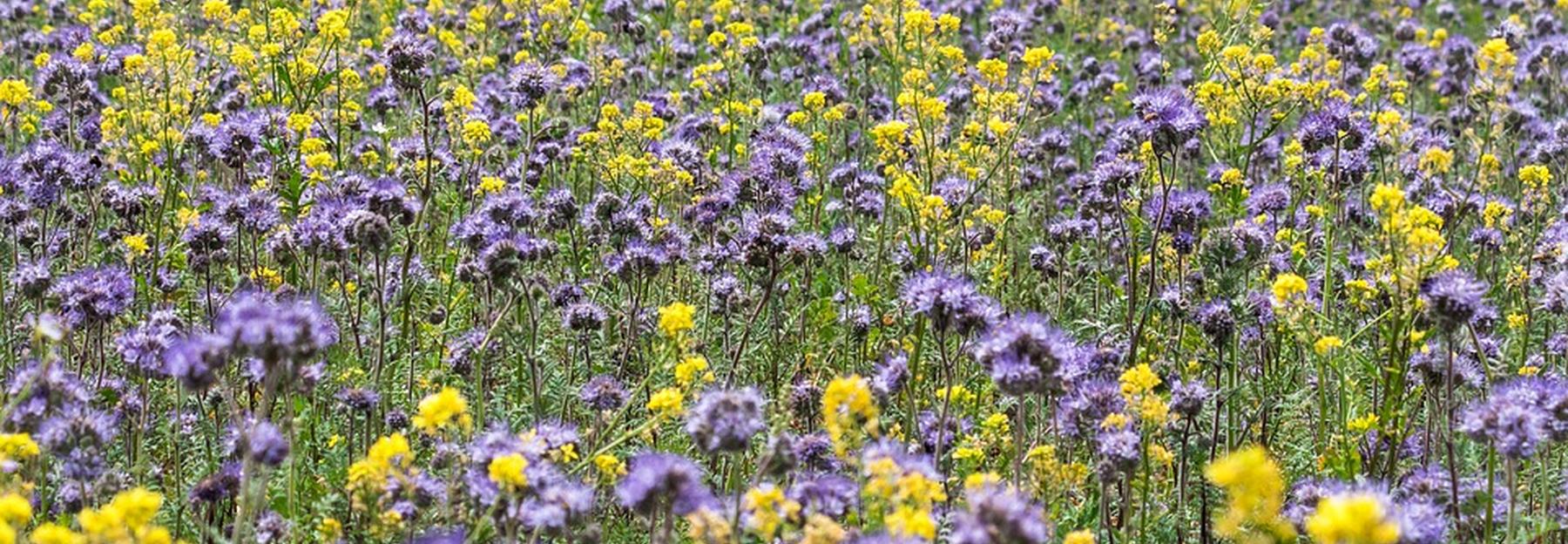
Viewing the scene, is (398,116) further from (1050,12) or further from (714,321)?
(1050,12)

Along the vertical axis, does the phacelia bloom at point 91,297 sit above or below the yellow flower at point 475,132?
below

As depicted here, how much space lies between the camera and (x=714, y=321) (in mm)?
6898

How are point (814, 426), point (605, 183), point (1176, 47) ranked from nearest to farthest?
point (814, 426) → point (605, 183) → point (1176, 47)

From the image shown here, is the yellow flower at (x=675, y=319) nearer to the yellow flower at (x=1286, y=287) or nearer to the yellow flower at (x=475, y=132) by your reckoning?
the yellow flower at (x=1286, y=287)

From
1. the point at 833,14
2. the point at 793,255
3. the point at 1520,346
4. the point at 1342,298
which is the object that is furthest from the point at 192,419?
the point at 833,14

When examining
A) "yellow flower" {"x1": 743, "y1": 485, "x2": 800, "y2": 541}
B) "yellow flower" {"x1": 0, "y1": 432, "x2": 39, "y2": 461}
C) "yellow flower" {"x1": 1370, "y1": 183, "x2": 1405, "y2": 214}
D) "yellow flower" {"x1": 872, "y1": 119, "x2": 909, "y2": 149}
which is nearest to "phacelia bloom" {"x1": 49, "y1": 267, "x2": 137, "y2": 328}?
"yellow flower" {"x1": 0, "y1": 432, "x2": 39, "y2": 461}

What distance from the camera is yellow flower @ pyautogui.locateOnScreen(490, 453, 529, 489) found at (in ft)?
10.7

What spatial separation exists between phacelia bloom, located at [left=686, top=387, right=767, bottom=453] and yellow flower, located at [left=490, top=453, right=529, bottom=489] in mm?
404

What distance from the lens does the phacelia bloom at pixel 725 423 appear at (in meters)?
3.46

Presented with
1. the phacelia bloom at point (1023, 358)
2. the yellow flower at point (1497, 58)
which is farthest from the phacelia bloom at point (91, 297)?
the yellow flower at point (1497, 58)

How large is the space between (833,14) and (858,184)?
216 inches

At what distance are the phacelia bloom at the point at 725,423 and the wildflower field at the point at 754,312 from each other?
0.01 m

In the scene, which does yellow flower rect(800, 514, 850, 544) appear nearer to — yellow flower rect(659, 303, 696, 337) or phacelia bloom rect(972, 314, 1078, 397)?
phacelia bloom rect(972, 314, 1078, 397)

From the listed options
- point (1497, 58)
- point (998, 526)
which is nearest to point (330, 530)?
point (998, 526)
